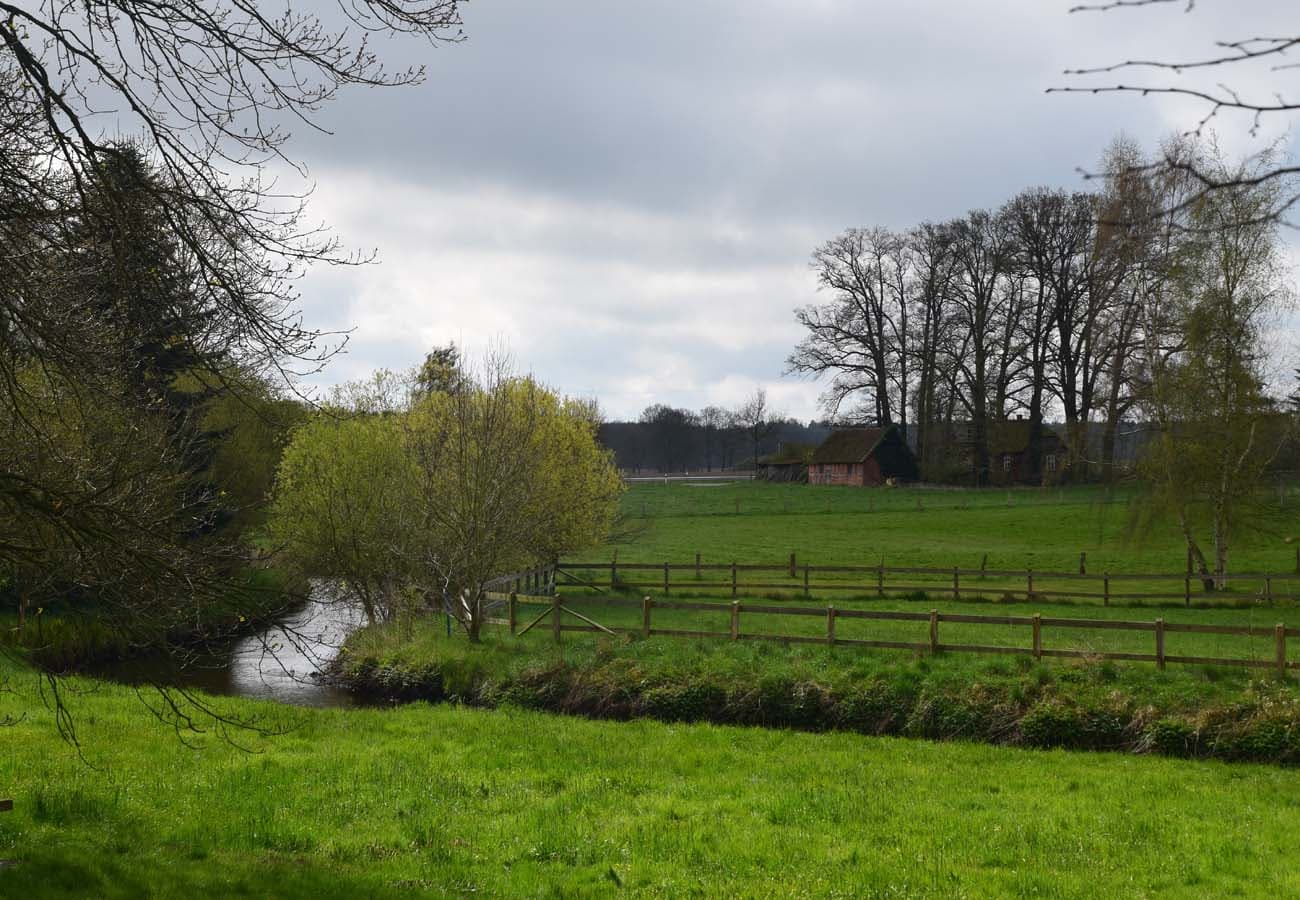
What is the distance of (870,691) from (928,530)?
3019cm

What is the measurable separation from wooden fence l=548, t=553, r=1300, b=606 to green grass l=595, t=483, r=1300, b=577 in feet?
A: 4.56

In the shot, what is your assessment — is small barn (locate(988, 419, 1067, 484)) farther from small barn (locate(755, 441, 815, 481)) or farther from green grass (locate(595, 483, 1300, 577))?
small barn (locate(755, 441, 815, 481))


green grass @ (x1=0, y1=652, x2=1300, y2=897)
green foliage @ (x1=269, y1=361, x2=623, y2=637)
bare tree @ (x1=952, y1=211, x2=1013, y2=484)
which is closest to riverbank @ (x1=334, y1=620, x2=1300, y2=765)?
green grass @ (x1=0, y1=652, x2=1300, y2=897)

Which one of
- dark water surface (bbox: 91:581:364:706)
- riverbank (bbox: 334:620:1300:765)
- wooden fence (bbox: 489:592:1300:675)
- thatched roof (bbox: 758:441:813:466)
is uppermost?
thatched roof (bbox: 758:441:813:466)

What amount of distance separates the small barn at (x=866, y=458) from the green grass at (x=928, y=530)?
3.05 meters

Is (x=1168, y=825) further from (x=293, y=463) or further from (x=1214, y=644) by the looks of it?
(x=293, y=463)

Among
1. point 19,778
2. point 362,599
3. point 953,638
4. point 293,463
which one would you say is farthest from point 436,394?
point 19,778

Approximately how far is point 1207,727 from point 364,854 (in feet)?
38.0

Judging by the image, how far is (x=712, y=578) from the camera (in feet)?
106

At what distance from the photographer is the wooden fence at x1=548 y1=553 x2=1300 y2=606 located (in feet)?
87.7

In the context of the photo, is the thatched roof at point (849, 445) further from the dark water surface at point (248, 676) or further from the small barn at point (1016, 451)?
the dark water surface at point (248, 676)

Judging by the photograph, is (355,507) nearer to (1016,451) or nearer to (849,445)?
(1016,451)

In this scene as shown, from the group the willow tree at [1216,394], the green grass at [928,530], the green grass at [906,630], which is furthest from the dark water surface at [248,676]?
the willow tree at [1216,394]

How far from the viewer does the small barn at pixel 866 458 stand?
63688 millimetres
